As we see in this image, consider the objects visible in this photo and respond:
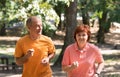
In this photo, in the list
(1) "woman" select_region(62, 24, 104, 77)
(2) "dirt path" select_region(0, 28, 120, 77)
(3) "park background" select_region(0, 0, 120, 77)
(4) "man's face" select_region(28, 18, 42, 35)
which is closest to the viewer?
(1) "woman" select_region(62, 24, 104, 77)

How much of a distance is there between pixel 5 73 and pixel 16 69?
1.03 metres

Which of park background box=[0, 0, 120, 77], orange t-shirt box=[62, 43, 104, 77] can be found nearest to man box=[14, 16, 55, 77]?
orange t-shirt box=[62, 43, 104, 77]

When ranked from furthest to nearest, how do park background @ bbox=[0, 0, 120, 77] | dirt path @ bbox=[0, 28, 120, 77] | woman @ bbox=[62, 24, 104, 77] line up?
dirt path @ bbox=[0, 28, 120, 77] → park background @ bbox=[0, 0, 120, 77] → woman @ bbox=[62, 24, 104, 77]

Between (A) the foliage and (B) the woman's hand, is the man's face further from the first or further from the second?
(A) the foliage

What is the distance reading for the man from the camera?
4.98 metres

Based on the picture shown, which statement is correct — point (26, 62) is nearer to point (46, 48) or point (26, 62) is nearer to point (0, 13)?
point (46, 48)

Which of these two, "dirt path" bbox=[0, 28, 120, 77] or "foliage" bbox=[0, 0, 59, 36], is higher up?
"foliage" bbox=[0, 0, 59, 36]

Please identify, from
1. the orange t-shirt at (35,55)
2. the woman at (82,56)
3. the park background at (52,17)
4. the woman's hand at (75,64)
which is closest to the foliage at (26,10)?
the park background at (52,17)

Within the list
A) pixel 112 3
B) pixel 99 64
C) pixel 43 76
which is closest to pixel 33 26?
pixel 43 76

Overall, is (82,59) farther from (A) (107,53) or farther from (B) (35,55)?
(A) (107,53)

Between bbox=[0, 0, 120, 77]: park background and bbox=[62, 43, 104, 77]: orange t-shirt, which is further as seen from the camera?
bbox=[0, 0, 120, 77]: park background

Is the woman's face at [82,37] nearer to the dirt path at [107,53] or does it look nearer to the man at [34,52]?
the man at [34,52]

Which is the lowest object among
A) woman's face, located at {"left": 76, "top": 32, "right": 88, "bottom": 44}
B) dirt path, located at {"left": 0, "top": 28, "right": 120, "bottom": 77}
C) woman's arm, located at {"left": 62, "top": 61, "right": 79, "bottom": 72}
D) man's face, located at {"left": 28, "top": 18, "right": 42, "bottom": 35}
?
dirt path, located at {"left": 0, "top": 28, "right": 120, "bottom": 77}

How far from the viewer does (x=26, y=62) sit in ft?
16.5
